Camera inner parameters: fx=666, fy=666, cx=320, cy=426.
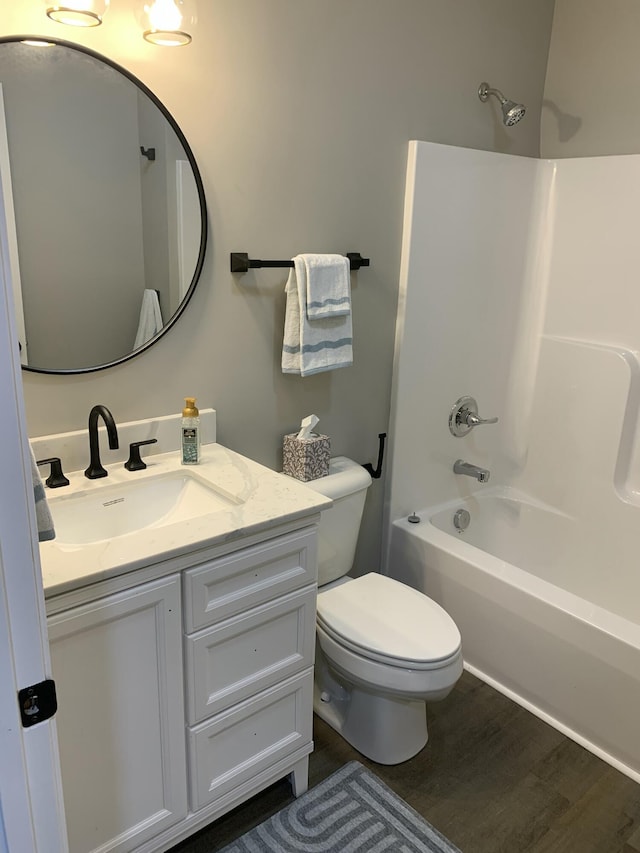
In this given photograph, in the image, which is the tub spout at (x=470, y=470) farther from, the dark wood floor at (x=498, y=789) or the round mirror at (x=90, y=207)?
the round mirror at (x=90, y=207)

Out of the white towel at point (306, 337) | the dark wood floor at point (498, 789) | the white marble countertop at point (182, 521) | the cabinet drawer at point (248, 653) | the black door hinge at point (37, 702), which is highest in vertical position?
the white towel at point (306, 337)

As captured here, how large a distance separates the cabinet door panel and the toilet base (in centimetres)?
63

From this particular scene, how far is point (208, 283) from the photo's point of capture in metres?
1.85

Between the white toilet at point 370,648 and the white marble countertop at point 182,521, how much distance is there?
0.37 metres

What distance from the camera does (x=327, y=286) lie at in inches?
78.0

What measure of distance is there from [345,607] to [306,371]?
71 cm

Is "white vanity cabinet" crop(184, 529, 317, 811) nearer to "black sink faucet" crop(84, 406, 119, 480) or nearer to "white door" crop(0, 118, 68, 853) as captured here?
"black sink faucet" crop(84, 406, 119, 480)

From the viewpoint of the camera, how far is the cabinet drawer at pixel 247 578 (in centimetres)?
142

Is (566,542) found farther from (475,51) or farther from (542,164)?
(475,51)

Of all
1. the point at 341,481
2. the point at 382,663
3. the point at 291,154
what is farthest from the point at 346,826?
the point at 291,154

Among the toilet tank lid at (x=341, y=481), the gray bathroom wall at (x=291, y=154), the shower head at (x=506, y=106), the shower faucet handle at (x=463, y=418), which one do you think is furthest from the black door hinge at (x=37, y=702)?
the shower head at (x=506, y=106)

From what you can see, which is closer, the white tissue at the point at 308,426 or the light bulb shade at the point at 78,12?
the light bulb shade at the point at 78,12

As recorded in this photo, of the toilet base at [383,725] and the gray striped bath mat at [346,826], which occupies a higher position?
the toilet base at [383,725]

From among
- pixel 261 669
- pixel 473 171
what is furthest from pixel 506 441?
pixel 261 669
